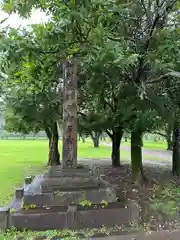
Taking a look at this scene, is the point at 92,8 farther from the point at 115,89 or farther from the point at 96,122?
the point at 96,122

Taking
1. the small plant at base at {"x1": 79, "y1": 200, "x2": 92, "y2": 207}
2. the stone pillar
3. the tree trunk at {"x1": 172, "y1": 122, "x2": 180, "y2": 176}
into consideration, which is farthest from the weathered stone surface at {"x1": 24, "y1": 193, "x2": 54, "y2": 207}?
the tree trunk at {"x1": 172, "y1": 122, "x2": 180, "y2": 176}

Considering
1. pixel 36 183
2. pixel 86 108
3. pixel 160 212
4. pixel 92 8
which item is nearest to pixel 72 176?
pixel 36 183

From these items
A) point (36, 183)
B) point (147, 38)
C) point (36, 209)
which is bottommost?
point (36, 209)

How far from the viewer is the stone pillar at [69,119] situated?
16.4ft

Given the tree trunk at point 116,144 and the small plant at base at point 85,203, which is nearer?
the small plant at base at point 85,203

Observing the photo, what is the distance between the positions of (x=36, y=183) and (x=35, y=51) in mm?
2975

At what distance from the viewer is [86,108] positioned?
10422mm

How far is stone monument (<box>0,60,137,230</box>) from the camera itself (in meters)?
4.24

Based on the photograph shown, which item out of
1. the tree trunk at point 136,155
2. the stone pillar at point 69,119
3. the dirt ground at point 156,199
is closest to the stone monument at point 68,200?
the stone pillar at point 69,119

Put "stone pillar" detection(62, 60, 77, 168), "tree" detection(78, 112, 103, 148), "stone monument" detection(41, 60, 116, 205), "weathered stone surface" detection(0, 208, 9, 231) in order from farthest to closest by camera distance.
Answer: "tree" detection(78, 112, 103, 148) → "stone pillar" detection(62, 60, 77, 168) → "stone monument" detection(41, 60, 116, 205) → "weathered stone surface" detection(0, 208, 9, 231)

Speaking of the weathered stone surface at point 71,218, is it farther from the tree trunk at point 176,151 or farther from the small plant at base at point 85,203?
the tree trunk at point 176,151

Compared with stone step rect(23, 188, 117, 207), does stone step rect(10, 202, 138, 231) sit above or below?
below

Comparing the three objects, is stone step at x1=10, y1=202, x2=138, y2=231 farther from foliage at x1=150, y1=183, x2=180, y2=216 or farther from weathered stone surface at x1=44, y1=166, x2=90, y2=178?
foliage at x1=150, y1=183, x2=180, y2=216

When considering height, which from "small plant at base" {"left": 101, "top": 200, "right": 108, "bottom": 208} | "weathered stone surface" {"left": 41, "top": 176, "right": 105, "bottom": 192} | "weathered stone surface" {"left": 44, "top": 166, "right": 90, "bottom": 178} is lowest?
"small plant at base" {"left": 101, "top": 200, "right": 108, "bottom": 208}
